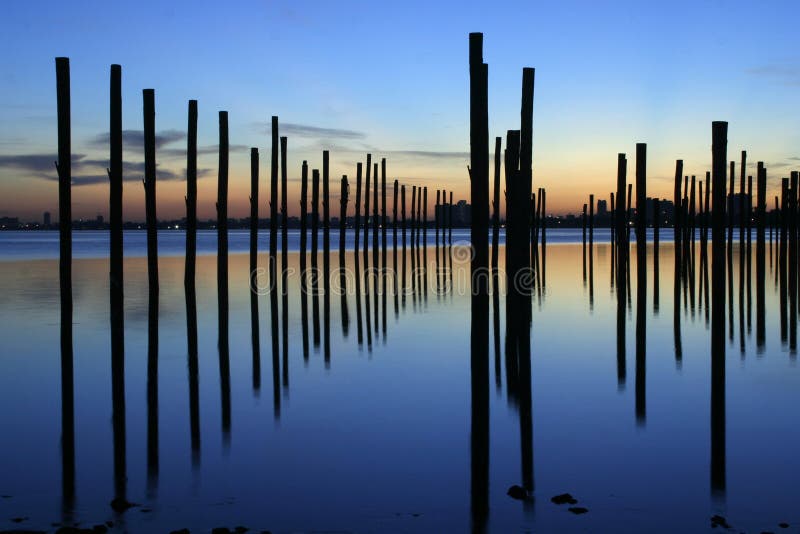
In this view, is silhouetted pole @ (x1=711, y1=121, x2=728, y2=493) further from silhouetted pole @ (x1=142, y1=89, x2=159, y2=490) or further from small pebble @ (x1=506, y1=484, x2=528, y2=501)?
silhouetted pole @ (x1=142, y1=89, x2=159, y2=490)

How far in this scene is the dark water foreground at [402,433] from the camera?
5.05m

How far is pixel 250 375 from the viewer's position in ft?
33.1

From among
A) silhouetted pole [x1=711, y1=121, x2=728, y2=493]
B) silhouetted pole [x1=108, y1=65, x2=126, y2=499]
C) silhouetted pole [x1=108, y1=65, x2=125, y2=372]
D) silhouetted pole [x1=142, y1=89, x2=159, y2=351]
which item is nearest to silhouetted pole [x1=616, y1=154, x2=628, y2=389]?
silhouetted pole [x1=711, y1=121, x2=728, y2=493]

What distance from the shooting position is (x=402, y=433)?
23.1 feet

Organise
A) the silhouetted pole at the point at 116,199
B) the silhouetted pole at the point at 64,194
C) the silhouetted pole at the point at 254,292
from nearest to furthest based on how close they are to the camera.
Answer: the silhouetted pole at the point at 64,194 → the silhouetted pole at the point at 254,292 → the silhouetted pole at the point at 116,199

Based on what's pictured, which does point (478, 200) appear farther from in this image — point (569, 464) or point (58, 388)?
point (58, 388)

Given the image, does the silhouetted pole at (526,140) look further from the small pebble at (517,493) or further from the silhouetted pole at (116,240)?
the silhouetted pole at (116,240)

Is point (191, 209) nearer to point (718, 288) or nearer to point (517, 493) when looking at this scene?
point (718, 288)

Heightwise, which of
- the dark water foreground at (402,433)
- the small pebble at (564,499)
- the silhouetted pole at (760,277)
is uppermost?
the silhouetted pole at (760,277)

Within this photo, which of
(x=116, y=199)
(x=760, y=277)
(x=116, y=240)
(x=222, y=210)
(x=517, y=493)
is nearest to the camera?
(x=517, y=493)

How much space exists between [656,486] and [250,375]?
583cm

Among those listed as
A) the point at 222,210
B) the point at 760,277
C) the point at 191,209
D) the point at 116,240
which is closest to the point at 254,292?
the point at 222,210

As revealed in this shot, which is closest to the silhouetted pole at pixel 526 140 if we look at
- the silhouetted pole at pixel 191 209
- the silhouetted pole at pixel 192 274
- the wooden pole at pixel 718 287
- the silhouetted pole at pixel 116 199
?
the wooden pole at pixel 718 287

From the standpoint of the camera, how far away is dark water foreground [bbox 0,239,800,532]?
199 inches
